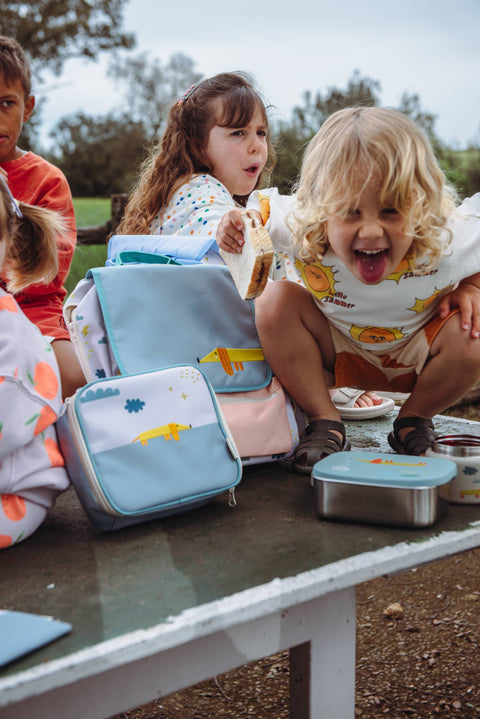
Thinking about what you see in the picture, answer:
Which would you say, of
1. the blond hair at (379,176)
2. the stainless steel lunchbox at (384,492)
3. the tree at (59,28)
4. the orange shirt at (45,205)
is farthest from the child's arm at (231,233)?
the tree at (59,28)

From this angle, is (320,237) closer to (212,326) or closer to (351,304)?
(351,304)

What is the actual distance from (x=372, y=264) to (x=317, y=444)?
15.5 inches

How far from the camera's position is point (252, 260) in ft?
4.42

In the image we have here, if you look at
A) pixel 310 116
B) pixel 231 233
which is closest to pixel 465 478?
pixel 231 233

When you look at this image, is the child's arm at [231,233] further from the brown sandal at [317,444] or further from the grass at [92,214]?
the grass at [92,214]

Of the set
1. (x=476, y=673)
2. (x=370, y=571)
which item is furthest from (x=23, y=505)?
(x=476, y=673)

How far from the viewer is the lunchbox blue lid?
111 centimetres

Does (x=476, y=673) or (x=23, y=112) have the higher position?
(x=23, y=112)

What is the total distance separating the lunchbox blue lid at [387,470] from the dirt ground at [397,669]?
526mm

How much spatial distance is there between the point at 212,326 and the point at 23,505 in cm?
58

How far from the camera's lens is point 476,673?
4.81ft

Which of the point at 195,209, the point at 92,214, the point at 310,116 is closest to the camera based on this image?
the point at 195,209

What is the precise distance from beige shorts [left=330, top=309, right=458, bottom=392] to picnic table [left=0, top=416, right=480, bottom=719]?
42 centimetres

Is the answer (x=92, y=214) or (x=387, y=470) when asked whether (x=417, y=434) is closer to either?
(x=387, y=470)
